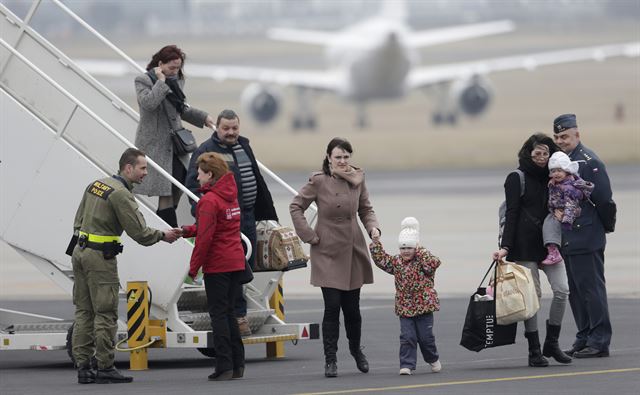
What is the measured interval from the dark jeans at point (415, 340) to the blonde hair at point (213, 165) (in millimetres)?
1838

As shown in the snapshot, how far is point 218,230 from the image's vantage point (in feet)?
35.5

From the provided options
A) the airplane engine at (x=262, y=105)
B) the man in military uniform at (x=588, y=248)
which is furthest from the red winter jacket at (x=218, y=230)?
the airplane engine at (x=262, y=105)

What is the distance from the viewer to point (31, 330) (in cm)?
1299

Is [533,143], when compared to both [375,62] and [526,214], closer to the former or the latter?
[526,214]

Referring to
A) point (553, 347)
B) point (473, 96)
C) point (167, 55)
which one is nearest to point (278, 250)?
point (167, 55)

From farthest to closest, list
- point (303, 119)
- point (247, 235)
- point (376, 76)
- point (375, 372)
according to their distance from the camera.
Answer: point (303, 119) → point (376, 76) → point (247, 235) → point (375, 372)

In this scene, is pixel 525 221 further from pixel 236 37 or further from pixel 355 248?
pixel 236 37

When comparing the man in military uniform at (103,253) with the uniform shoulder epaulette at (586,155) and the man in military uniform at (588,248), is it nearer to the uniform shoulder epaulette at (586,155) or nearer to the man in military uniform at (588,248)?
the man in military uniform at (588,248)

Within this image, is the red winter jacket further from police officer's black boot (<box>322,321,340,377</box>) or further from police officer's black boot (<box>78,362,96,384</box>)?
police officer's black boot (<box>78,362,96,384</box>)

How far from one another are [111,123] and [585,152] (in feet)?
16.1

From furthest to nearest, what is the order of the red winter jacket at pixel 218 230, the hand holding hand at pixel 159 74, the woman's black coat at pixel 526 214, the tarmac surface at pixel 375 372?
the hand holding hand at pixel 159 74
the woman's black coat at pixel 526 214
the red winter jacket at pixel 218 230
the tarmac surface at pixel 375 372

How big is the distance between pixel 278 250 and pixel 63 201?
1.96 metres

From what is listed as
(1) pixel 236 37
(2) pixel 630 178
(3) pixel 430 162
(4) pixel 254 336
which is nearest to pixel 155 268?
(4) pixel 254 336

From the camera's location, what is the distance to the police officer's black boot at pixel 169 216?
12.5m
